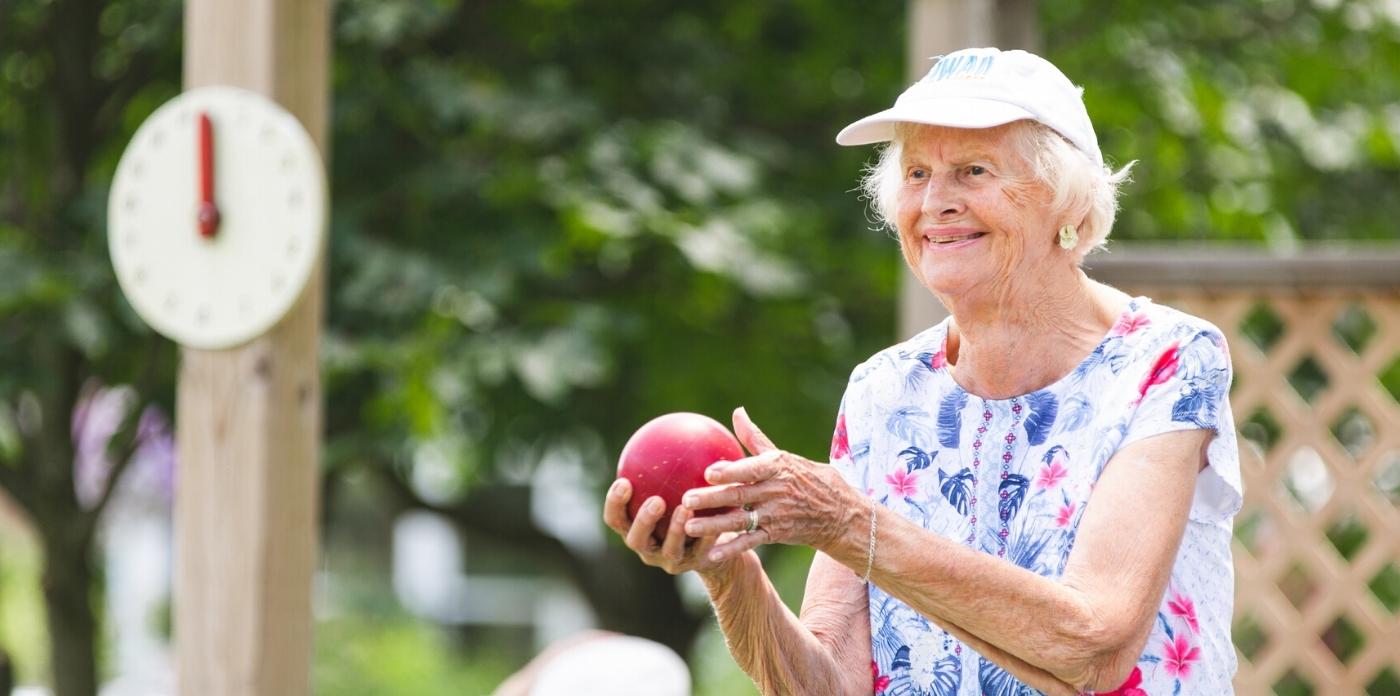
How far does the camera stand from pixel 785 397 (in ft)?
17.0

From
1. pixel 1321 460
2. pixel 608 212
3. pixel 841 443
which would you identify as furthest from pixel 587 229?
pixel 841 443

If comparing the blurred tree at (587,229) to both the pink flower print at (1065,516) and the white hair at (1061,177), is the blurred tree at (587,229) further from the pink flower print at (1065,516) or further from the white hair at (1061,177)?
the pink flower print at (1065,516)

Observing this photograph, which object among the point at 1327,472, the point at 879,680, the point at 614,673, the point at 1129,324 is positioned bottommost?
the point at 614,673

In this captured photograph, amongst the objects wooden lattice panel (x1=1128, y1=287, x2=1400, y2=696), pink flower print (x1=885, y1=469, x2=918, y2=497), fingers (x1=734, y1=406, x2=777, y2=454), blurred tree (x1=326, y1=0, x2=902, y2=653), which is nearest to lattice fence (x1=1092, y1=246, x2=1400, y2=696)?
wooden lattice panel (x1=1128, y1=287, x2=1400, y2=696)

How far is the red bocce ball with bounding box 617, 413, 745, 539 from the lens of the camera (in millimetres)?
1817

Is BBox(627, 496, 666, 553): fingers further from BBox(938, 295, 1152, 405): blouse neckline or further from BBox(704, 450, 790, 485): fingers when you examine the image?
BBox(938, 295, 1152, 405): blouse neckline

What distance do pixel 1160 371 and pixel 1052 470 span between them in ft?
0.57

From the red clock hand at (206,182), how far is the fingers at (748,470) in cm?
187

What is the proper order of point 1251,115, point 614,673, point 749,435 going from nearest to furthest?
point 749,435 → point 614,673 → point 1251,115

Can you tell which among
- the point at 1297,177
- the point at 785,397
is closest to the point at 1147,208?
the point at 1297,177

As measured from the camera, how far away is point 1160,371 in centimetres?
183

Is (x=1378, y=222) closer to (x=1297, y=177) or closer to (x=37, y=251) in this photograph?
(x=1297, y=177)

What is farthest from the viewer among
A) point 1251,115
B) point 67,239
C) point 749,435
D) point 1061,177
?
point 1251,115

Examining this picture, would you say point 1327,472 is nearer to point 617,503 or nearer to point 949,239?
point 949,239
